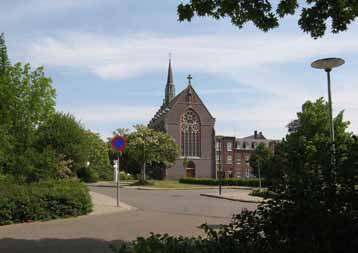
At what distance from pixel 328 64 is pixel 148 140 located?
3188 centimetres

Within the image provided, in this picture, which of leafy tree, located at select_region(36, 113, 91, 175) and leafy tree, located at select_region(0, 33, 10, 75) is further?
leafy tree, located at select_region(36, 113, 91, 175)

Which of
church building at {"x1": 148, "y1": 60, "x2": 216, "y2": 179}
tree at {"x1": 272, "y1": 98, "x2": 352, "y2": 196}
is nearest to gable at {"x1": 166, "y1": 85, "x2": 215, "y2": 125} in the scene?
church building at {"x1": 148, "y1": 60, "x2": 216, "y2": 179}

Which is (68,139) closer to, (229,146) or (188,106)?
(188,106)

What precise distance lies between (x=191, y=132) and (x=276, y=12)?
6926 cm

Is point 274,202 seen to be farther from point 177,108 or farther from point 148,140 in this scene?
point 177,108

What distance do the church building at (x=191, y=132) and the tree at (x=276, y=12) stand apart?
218ft

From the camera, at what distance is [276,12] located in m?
6.74

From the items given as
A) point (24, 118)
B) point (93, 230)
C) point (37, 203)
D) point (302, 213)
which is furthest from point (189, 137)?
point (302, 213)

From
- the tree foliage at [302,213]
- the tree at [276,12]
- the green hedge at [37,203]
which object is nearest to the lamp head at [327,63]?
the tree at [276,12]

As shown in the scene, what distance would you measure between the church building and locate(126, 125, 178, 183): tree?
2697 cm

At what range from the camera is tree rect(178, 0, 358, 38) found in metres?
6.52

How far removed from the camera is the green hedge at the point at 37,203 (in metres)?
11.7

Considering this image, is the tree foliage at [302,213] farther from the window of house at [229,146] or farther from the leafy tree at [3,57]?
the window of house at [229,146]

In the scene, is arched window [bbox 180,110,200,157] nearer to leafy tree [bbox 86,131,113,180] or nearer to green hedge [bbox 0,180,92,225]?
leafy tree [bbox 86,131,113,180]
